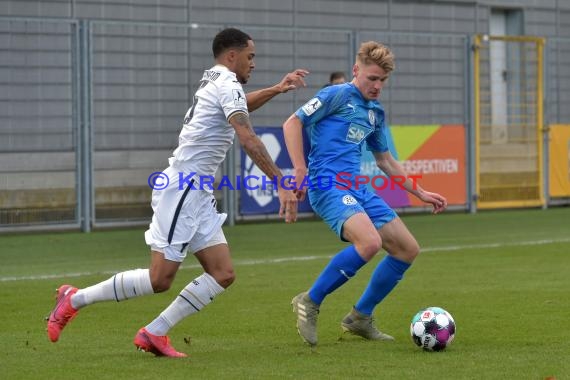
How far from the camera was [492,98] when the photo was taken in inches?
941

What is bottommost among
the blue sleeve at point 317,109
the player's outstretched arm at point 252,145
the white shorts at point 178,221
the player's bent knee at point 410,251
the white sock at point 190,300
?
the white sock at point 190,300

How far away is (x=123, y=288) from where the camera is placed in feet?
25.3

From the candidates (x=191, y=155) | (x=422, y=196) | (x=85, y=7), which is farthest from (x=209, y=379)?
(x=85, y=7)

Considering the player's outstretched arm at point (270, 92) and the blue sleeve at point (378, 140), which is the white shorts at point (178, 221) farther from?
the blue sleeve at point (378, 140)

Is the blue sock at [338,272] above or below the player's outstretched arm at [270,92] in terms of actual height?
below

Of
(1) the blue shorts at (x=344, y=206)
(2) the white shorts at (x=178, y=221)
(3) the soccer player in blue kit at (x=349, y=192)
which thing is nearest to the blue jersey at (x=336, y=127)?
(3) the soccer player in blue kit at (x=349, y=192)

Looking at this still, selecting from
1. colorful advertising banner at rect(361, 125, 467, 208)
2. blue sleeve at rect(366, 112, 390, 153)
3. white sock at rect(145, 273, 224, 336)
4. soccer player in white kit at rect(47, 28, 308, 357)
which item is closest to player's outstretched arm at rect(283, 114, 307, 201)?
soccer player in white kit at rect(47, 28, 308, 357)

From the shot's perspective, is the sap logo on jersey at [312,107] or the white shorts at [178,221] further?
the sap logo on jersey at [312,107]

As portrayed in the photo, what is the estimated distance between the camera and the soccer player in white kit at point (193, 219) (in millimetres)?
7629

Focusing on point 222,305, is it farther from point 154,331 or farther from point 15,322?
point 154,331

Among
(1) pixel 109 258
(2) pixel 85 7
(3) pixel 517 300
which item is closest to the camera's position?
(3) pixel 517 300

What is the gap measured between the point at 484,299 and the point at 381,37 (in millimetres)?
12223

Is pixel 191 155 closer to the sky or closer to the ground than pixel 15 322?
closer to the sky

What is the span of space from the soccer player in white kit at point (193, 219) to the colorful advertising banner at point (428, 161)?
12926 mm
